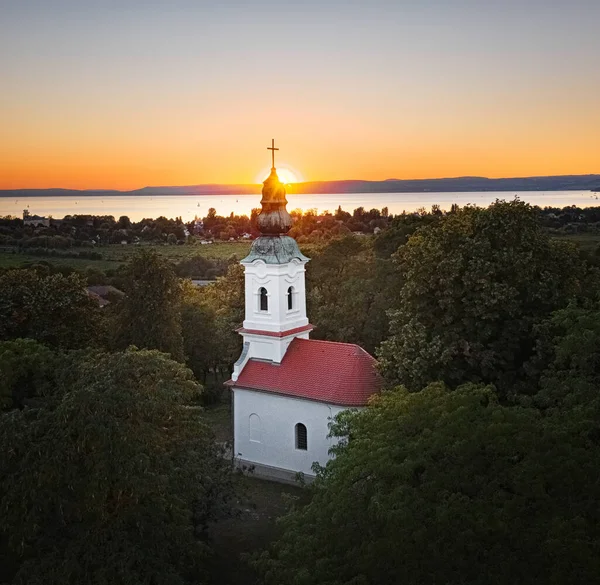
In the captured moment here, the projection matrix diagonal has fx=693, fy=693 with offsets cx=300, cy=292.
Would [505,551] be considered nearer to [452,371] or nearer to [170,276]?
[452,371]

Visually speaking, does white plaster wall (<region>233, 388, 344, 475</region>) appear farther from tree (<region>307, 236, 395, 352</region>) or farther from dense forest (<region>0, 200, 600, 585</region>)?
tree (<region>307, 236, 395, 352</region>)

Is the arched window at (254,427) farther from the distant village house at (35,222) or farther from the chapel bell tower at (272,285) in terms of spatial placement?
the distant village house at (35,222)

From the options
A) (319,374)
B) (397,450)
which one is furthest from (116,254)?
(397,450)

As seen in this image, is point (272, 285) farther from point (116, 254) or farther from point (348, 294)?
point (116, 254)

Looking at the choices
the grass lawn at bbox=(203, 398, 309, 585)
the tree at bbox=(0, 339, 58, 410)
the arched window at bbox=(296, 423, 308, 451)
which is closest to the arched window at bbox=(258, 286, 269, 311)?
the arched window at bbox=(296, 423, 308, 451)

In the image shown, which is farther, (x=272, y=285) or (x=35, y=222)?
(x=35, y=222)

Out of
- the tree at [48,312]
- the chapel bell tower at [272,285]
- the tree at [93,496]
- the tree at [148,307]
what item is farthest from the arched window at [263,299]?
the tree at [93,496]

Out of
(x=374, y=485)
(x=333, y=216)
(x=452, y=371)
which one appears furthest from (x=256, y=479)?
(x=333, y=216)
